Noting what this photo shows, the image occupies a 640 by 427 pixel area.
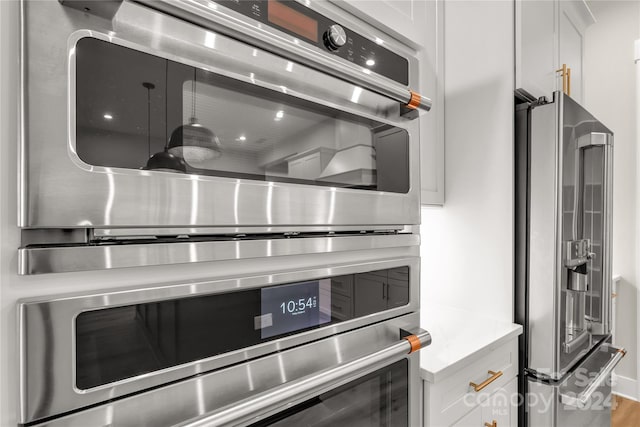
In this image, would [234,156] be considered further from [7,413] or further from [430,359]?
[430,359]

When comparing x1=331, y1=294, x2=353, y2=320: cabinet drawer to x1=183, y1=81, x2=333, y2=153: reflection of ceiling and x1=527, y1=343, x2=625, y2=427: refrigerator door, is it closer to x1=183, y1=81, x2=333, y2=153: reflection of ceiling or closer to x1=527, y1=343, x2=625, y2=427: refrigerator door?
x1=183, y1=81, x2=333, y2=153: reflection of ceiling

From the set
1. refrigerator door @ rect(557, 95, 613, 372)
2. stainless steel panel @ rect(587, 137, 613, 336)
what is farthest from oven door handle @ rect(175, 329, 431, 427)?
stainless steel panel @ rect(587, 137, 613, 336)

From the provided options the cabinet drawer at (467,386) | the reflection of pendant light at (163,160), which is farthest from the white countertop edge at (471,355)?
the reflection of pendant light at (163,160)

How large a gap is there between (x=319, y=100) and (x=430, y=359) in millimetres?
748

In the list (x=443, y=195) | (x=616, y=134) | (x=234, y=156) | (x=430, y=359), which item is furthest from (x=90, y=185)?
(x=616, y=134)

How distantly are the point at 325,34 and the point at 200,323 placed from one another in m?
0.54

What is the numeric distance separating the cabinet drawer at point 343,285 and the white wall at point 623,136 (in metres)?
2.67

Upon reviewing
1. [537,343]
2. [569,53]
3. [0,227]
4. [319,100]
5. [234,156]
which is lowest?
[537,343]

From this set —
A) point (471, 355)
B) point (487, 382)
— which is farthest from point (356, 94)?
point (487, 382)

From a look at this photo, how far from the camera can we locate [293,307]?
60cm

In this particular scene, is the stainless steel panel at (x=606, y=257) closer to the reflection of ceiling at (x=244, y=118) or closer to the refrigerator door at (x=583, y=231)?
the refrigerator door at (x=583, y=231)

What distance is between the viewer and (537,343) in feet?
4.13

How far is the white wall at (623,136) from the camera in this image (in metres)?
2.42

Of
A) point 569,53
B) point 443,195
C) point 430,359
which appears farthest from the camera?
point 569,53
